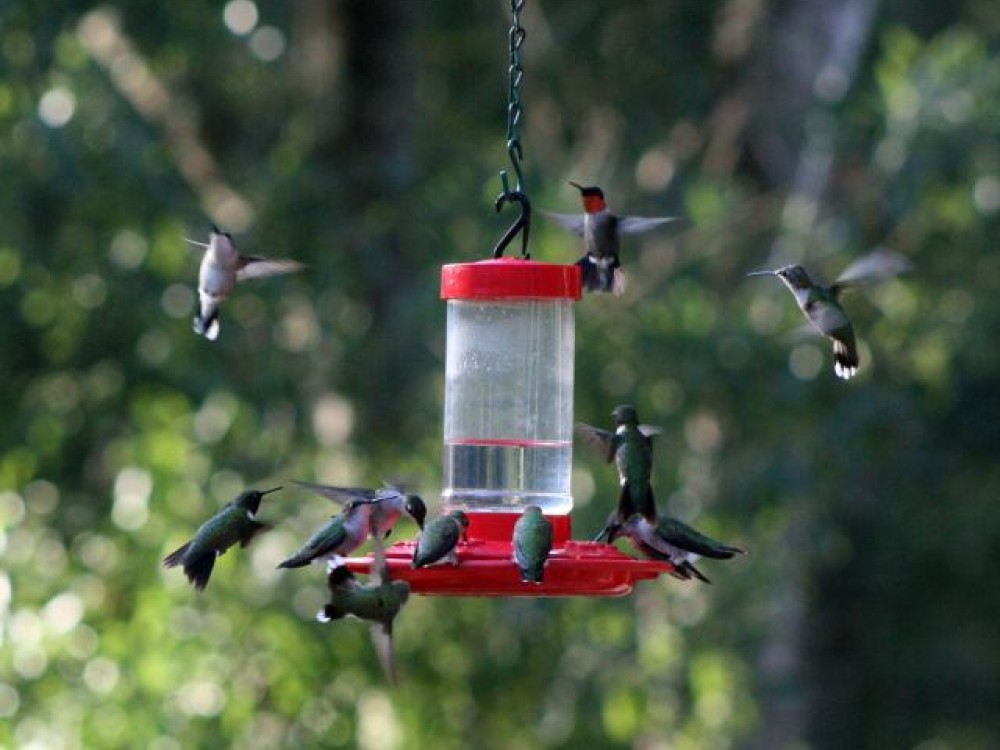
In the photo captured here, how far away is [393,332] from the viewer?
10.5 m

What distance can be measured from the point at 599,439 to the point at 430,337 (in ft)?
17.3

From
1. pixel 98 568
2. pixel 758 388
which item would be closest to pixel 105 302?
pixel 98 568

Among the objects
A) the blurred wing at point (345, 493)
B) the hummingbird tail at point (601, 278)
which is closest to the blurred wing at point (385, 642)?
the blurred wing at point (345, 493)

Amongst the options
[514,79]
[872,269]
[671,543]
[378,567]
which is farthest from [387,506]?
[872,269]

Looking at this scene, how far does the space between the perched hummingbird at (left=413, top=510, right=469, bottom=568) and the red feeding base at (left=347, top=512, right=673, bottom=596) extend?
0.06 metres

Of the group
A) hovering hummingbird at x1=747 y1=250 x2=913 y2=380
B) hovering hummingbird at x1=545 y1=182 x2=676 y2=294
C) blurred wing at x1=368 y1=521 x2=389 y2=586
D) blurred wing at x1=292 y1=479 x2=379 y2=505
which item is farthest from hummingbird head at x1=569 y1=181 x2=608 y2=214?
blurred wing at x1=368 y1=521 x2=389 y2=586

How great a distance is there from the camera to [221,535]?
5.38 m

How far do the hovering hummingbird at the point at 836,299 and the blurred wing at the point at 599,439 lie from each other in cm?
68

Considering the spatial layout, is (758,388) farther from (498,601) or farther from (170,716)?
(170,716)

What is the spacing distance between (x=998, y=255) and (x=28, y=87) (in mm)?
4952

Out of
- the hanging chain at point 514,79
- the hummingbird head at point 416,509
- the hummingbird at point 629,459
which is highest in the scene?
the hanging chain at point 514,79

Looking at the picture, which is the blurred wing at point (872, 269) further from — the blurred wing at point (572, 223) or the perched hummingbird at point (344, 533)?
the perched hummingbird at point (344, 533)

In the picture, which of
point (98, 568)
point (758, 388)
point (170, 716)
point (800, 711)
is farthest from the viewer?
point (800, 711)

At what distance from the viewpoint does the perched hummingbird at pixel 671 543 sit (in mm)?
4637
